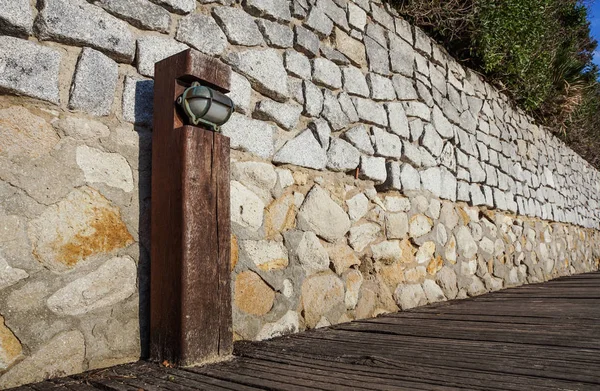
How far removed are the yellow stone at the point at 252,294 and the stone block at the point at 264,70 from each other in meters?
0.81

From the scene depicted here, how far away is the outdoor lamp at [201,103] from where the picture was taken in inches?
61.1

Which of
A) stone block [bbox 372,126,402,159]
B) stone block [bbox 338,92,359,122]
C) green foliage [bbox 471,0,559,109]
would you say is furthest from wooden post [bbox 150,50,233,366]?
green foliage [bbox 471,0,559,109]

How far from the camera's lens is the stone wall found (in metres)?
1.37

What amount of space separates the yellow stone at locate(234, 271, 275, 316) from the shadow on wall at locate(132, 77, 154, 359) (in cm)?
38

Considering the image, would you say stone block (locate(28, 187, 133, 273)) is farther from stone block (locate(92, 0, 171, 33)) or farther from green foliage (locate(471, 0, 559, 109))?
green foliage (locate(471, 0, 559, 109))

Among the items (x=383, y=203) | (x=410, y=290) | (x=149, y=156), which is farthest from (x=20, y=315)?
(x=410, y=290)

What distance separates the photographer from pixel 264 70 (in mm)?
2141

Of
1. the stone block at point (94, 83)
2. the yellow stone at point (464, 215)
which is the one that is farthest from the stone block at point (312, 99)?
the yellow stone at point (464, 215)

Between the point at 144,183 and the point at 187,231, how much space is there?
0.29 metres

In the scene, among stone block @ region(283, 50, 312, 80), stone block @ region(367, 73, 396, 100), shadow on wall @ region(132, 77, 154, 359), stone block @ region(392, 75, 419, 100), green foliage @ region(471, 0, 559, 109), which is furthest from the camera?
green foliage @ region(471, 0, 559, 109)

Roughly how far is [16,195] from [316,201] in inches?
50.9

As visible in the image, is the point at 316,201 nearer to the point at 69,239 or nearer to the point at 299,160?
the point at 299,160

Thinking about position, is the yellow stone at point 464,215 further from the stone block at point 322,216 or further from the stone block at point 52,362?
the stone block at point 52,362

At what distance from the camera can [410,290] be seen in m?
2.89
